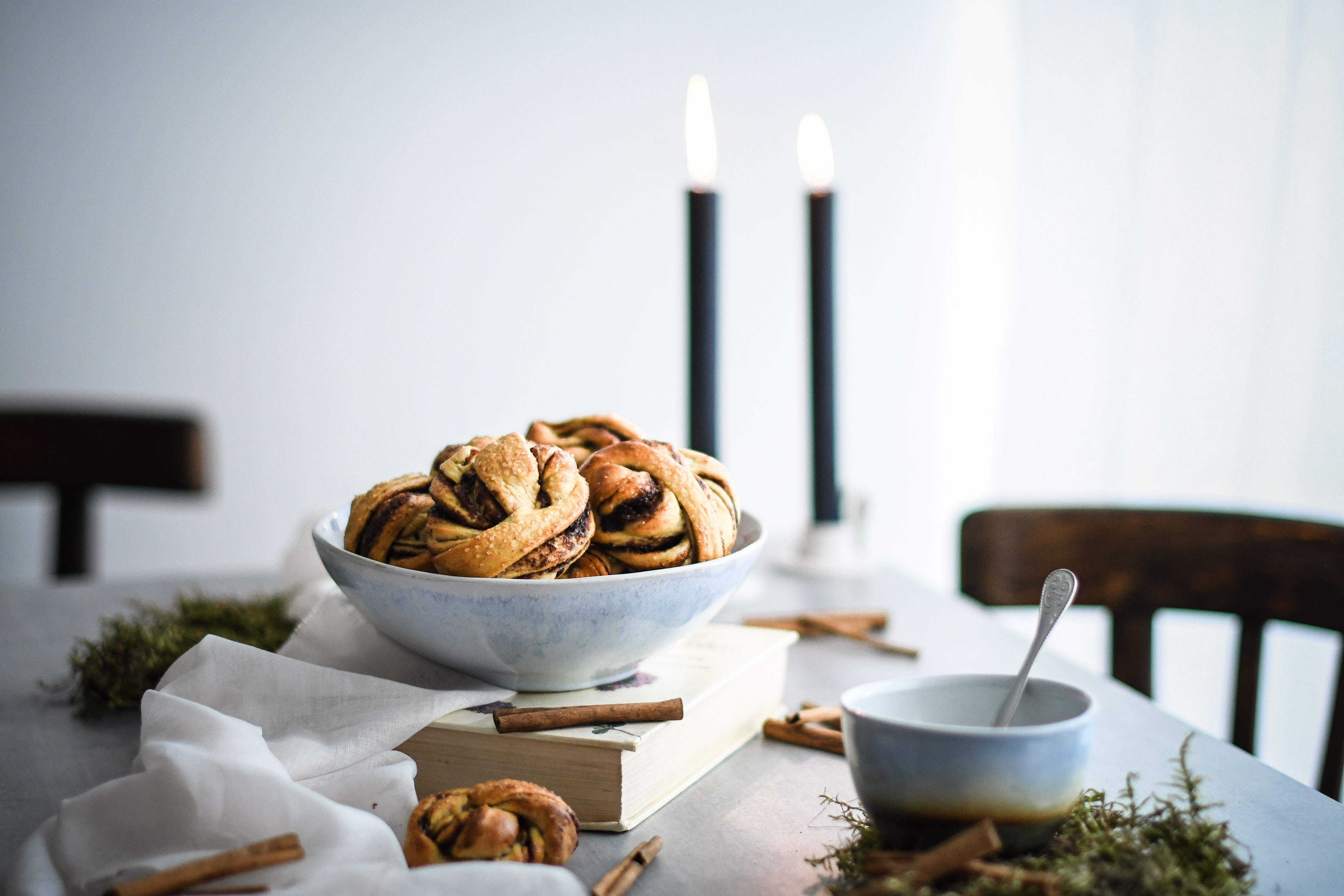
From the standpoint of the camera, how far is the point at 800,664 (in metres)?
0.71

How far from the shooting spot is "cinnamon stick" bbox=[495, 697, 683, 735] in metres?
0.45

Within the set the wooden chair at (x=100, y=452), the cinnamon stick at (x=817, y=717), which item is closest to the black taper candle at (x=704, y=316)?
the cinnamon stick at (x=817, y=717)

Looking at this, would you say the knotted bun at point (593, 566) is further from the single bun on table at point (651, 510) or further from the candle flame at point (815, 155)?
the candle flame at point (815, 155)

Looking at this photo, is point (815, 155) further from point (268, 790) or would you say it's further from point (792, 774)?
point (268, 790)

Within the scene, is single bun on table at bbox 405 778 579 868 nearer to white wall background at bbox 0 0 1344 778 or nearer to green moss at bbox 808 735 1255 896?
green moss at bbox 808 735 1255 896

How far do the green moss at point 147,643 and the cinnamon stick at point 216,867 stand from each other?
0.80ft

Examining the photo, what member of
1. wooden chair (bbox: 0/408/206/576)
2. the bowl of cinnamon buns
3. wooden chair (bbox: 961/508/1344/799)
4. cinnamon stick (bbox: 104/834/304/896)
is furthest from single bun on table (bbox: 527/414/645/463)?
wooden chair (bbox: 0/408/206/576)

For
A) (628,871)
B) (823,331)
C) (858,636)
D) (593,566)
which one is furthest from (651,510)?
(823,331)

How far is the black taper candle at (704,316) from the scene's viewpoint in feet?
2.60

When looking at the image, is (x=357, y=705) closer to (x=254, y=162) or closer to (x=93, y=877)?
(x=93, y=877)

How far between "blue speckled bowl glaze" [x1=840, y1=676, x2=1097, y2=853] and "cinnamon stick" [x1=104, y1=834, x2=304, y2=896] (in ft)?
0.71

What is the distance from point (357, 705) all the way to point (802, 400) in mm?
1591

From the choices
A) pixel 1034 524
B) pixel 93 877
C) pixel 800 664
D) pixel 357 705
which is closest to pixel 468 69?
pixel 1034 524

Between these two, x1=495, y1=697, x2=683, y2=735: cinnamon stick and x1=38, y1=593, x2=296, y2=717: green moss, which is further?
x1=38, y1=593, x2=296, y2=717: green moss
